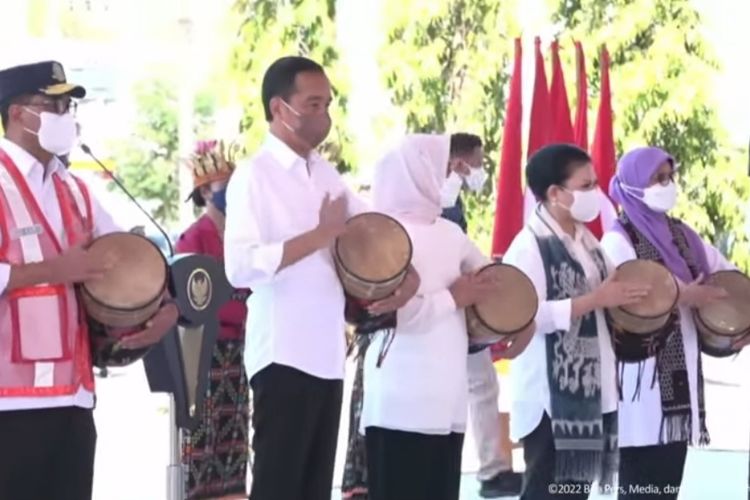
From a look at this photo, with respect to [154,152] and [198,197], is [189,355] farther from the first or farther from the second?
[154,152]

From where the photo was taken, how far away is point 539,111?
20.6 ft

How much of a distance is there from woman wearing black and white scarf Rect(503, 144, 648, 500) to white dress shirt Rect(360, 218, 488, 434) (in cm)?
36

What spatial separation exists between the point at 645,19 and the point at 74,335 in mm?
6622

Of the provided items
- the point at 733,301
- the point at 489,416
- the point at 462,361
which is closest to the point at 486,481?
the point at 489,416

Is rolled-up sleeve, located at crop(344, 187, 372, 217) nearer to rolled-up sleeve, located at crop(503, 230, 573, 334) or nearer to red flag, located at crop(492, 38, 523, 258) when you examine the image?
rolled-up sleeve, located at crop(503, 230, 573, 334)

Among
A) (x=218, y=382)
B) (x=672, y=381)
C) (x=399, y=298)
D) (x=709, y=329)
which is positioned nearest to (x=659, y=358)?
(x=672, y=381)

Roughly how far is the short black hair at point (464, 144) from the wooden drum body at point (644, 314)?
1.26 metres

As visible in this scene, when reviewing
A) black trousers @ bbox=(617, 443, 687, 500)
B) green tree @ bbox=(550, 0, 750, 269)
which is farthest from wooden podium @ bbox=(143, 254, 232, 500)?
green tree @ bbox=(550, 0, 750, 269)

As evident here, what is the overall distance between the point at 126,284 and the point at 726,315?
6.80 ft

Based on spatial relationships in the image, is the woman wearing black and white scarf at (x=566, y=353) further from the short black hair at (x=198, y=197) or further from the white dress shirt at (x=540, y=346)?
the short black hair at (x=198, y=197)

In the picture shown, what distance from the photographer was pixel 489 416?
19.2 ft

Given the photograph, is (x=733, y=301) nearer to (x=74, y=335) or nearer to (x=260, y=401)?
(x=260, y=401)

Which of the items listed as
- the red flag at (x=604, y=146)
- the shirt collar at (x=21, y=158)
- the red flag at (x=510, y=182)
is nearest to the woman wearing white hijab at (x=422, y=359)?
the shirt collar at (x=21, y=158)

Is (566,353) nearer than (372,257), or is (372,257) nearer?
(372,257)
